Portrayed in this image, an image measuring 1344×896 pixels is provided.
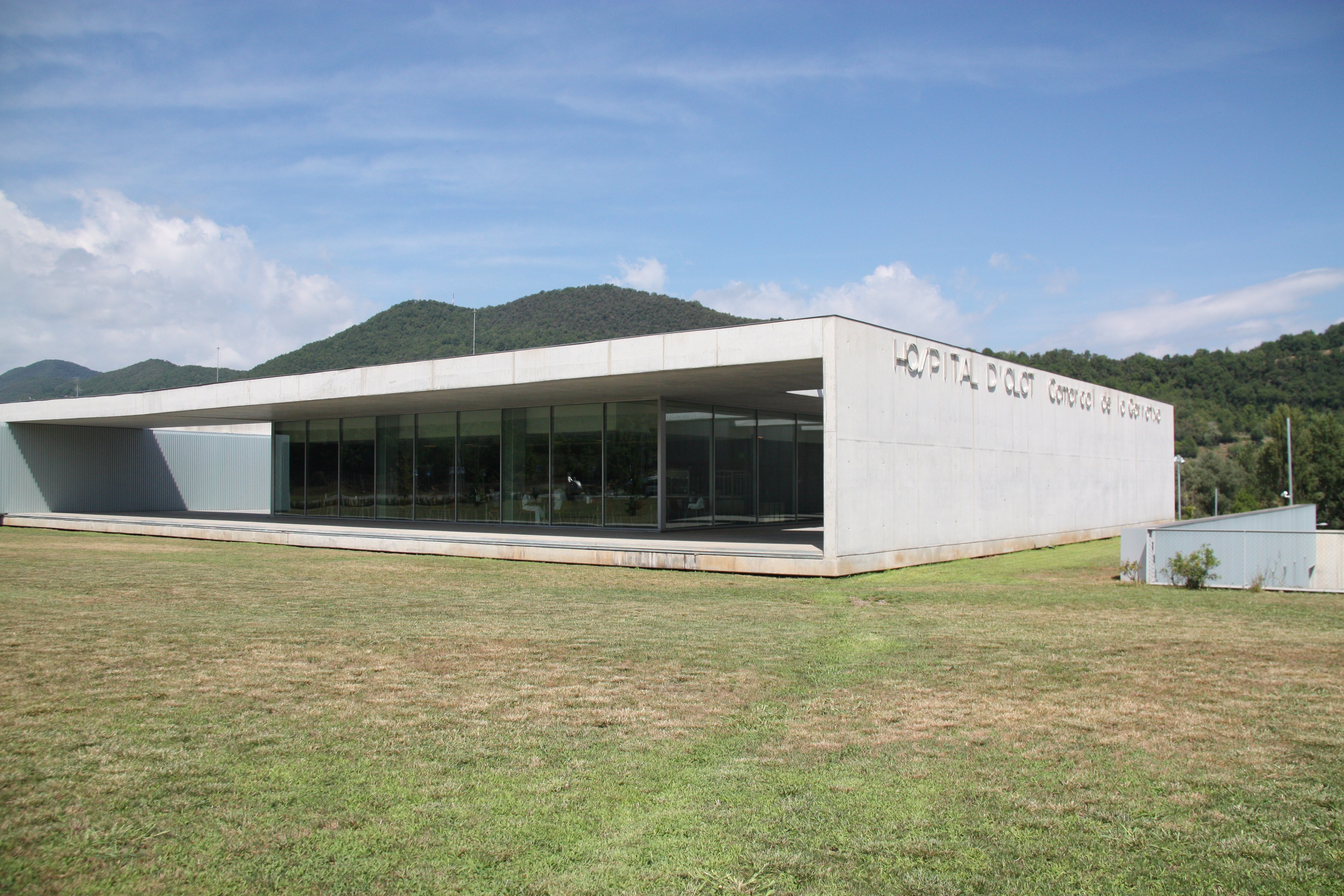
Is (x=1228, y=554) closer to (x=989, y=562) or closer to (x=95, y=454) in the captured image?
(x=989, y=562)

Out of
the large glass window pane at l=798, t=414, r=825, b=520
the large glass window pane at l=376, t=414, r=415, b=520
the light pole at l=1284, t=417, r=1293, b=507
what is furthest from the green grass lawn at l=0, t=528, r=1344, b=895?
the light pole at l=1284, t=417, r=1293, b=507

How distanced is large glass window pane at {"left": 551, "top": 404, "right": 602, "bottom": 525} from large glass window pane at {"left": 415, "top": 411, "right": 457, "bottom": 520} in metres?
3.58

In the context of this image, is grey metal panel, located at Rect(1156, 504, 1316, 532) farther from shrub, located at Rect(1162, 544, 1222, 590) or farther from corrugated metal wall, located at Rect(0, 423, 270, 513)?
corrugated metal wall, located at Rect(0, 423, 270, 513)

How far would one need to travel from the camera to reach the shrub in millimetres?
12859

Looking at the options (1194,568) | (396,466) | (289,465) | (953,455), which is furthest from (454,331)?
(1194,568)

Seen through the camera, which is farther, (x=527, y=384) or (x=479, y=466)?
(x=479, y=466)

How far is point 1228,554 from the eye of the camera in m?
13.0

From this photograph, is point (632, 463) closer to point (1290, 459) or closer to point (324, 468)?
point (324, 468)

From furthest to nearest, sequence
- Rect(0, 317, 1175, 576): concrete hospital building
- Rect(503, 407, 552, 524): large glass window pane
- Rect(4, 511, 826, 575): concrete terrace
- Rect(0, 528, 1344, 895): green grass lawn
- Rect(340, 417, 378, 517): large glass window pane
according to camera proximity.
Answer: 1. Rect(340, 417, 378, 517): large glass window pane
2. Rect(503, 407, 552, 524): large glass window pane
3. Rect(0, 317, 1175, 576): concrete hospital building
4. Rect(4, 511, 826, 575): concrete terrace
5. Rect(0, 528, 1344, 895): green grass lawn

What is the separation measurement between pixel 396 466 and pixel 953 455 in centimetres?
1541

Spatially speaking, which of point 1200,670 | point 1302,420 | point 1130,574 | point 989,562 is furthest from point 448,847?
point 1302,420

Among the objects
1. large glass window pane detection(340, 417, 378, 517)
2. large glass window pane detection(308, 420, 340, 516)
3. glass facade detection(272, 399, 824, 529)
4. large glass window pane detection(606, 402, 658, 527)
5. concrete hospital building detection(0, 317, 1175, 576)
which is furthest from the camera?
large glass window pane detection(308, 420, 340, 516)

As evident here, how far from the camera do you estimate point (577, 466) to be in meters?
21.3

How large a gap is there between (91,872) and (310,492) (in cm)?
2592
